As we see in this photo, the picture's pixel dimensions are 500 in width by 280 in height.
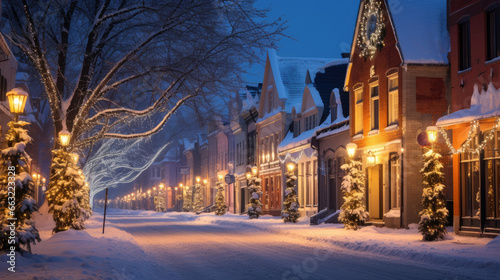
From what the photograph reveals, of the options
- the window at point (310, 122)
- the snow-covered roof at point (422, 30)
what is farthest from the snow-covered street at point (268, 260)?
the window at point (310, 122)

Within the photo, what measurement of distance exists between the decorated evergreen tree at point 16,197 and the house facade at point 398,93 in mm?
16791

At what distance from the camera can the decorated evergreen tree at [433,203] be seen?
19516mm

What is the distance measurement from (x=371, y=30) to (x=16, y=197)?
20.7 metres

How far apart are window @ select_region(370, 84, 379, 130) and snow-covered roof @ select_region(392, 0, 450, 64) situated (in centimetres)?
356

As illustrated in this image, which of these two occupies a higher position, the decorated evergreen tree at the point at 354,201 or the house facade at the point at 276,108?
the house facade at the point at 276,108

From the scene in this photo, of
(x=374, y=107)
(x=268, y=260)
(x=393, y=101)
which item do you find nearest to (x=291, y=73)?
(x=374, y=107)

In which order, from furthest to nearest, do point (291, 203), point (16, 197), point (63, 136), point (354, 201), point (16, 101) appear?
point (291, 203)
point (354, 201)
point (63, 136)
point (16, 101)
point (16, 197)

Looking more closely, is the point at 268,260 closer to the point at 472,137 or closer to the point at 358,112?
the point at 472,137

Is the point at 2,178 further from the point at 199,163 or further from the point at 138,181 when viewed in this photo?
the point at 138,181

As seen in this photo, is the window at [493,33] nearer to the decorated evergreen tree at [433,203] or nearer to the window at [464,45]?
the window at [464,45]

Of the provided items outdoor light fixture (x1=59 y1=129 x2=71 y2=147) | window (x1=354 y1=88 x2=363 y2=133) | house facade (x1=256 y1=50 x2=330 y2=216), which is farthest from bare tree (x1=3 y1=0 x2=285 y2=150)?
house facade (x1=256 y1=50 x2=330 y2=216)

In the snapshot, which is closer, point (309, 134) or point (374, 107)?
point (374, 107)

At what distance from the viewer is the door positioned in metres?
29.9

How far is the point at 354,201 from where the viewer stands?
26.8m
